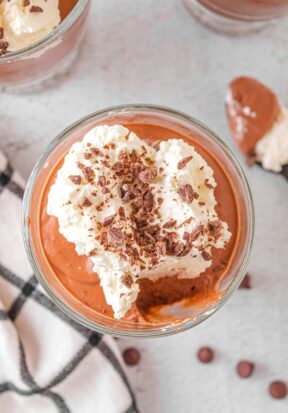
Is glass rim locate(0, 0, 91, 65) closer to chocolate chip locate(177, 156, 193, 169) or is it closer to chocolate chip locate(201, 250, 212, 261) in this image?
chocolate chip locate(177, 156, 193, 169)

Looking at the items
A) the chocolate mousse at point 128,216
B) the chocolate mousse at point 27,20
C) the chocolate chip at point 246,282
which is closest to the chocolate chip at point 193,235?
the chocolate mousse at point 128,216

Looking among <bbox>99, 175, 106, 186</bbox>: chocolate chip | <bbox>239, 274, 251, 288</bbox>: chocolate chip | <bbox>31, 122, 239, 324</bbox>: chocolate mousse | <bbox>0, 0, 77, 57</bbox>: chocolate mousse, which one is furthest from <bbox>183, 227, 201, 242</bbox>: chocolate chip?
<bbox>0, 0, 77, 57</bbox>: chocolate mousse

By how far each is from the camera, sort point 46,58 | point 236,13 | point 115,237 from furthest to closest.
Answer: point 236,13, point 46,58, point 115,237

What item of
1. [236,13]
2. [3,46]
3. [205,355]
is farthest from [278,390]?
[3,46]

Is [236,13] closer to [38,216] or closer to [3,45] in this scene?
[3,45]

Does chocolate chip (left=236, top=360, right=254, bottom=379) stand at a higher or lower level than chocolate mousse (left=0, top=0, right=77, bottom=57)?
lower

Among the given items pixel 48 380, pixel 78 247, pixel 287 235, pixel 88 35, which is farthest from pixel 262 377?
pixel 88 35
